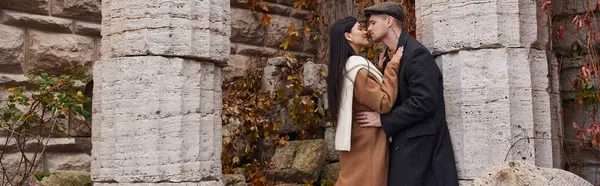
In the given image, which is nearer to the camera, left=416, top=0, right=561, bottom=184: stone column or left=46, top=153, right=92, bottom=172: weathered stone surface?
left=416, top=0, right=561, bottom=184: stone column

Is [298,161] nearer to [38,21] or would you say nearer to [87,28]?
[87,28]

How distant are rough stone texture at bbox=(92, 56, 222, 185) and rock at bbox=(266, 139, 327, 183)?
240 centimetres

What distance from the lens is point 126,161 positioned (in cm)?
427

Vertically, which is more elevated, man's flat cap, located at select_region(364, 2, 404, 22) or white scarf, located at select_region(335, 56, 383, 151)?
man's flat cap, located at select_region(364, 2, 404, 22)

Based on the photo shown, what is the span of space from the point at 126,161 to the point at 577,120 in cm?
343

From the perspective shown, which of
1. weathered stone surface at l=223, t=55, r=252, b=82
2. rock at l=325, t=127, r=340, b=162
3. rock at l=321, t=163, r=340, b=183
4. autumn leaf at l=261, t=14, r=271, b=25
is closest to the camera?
rock at l=321, t=163, r=340, b=183

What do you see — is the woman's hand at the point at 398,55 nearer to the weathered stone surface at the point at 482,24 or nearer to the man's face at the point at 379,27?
the man's face at the point at 379,27

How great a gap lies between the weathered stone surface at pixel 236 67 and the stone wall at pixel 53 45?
1486 millimetres

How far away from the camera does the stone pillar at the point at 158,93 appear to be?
13.9ft

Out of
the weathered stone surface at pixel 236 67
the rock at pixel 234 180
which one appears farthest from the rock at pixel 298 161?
the weathered stone surface at pixel 236 67

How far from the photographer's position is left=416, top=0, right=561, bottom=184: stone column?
4469mm

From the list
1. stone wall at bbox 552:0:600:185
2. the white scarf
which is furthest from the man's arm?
stone wall at bbox 552:0:600:185

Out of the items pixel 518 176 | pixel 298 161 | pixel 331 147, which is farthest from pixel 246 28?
pixel 518 176

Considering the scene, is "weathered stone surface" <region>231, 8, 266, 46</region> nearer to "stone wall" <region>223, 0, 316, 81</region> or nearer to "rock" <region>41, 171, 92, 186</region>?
"stone wall" <region>223, 0, 316, 81</region>
